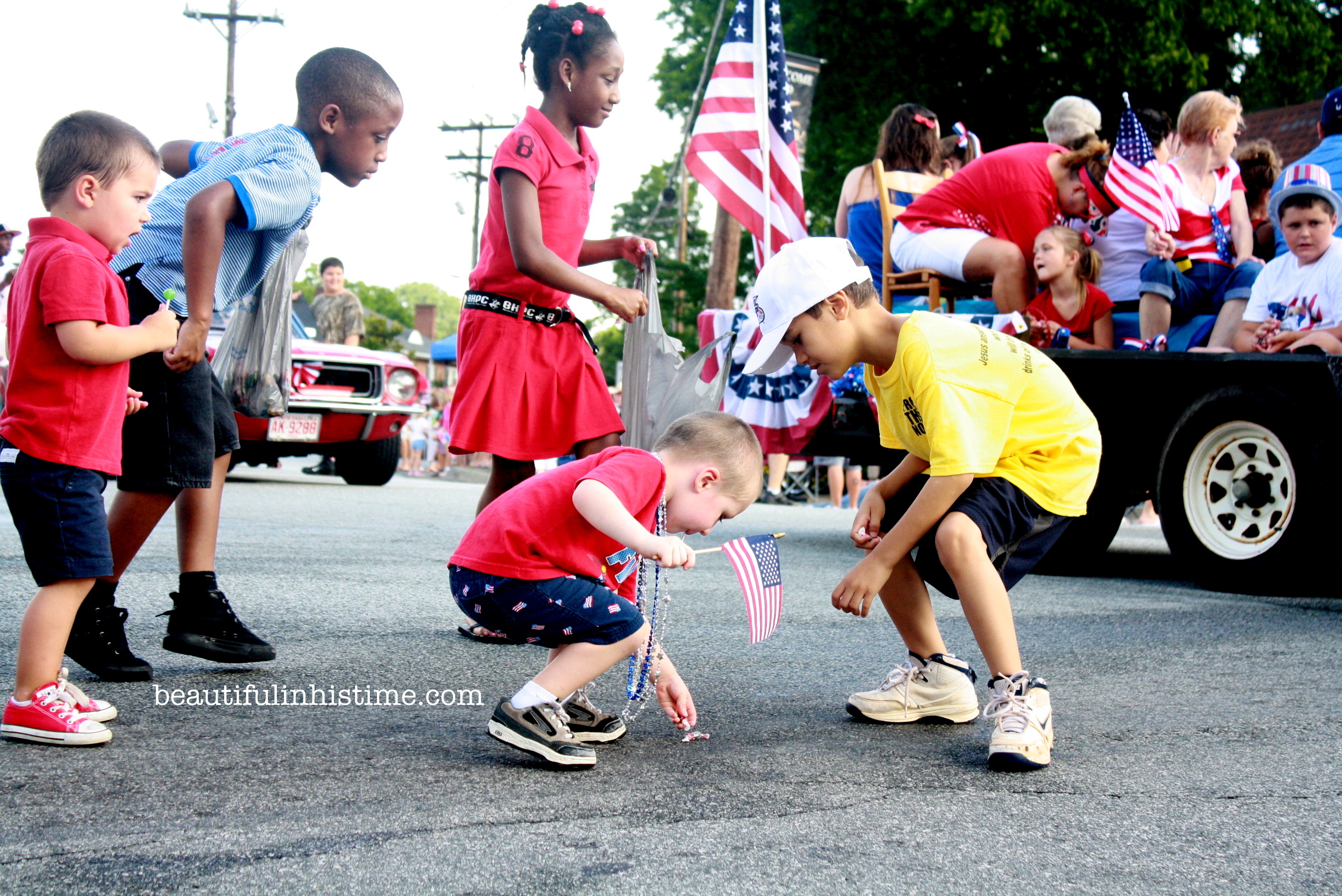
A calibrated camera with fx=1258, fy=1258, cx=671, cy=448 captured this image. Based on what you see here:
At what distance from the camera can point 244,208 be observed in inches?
118

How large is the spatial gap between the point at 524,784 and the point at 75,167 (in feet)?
5.15

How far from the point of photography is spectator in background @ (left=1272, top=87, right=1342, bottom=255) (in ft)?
19.3

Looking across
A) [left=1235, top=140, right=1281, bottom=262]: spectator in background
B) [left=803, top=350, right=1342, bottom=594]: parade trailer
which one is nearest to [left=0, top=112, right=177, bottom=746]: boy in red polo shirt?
[left=803, top=350, right=1342, bottom=594]: parade trailer

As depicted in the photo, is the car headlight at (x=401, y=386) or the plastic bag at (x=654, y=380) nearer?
the plastic bag at (x=654, y=380)

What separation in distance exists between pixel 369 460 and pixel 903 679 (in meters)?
9.73

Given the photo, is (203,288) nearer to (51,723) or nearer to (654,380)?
(51,723)

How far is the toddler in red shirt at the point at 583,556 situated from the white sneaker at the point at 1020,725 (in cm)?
63

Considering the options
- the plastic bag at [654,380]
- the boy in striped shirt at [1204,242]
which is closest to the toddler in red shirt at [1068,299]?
the boy in striped shirt at [1204,242]

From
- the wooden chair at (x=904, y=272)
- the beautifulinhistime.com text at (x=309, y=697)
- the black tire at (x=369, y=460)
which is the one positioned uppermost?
the wooden chair at (x=904, y=272)

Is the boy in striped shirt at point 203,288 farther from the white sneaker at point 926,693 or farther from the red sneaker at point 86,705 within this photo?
the white sneaker at point 926,693

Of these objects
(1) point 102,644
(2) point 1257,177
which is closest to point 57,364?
(1) point 102,644

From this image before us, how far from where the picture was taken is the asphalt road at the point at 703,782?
182cm

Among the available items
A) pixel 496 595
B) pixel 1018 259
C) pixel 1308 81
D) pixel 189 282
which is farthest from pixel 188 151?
pixel 1308 81

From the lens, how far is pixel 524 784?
7.54 feet
